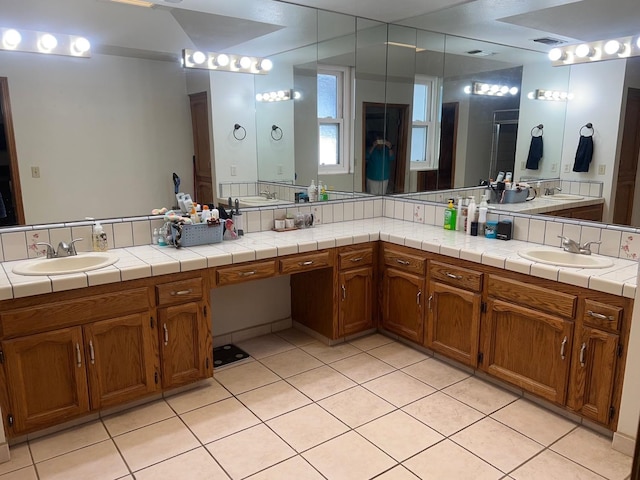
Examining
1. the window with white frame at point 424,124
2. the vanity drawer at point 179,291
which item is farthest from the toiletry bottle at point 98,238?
the window with white frame at point 424,124

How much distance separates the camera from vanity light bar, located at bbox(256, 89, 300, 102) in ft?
11.2

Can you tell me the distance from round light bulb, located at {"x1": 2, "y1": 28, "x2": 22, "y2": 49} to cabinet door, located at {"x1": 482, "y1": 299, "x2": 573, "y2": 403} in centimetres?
292

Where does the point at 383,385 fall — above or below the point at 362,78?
below

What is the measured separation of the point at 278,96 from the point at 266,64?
253mm

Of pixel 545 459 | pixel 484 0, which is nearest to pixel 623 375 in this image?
pixel 545 459

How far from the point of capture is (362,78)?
154 inches

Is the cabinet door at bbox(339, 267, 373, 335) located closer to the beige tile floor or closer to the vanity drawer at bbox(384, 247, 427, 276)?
the vanity drawer at bbox(384, 247, 427, 276)

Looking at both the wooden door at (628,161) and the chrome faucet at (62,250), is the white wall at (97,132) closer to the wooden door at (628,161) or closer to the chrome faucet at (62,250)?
the chrome faucet at (62,250)

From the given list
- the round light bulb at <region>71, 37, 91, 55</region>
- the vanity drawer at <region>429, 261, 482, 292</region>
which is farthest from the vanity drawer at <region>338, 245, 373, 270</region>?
the round light bulb at <region>71, 37, 91, 55</region>

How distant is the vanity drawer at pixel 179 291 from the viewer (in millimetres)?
2430

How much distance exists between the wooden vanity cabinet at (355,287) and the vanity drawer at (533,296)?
927 mm

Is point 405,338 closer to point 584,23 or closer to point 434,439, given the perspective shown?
point 434,439

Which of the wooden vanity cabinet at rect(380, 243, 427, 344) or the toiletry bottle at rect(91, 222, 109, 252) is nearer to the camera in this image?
the toiletry bottle at rect(91, 222, 109, 252)

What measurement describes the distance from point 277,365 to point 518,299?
1561 mm
